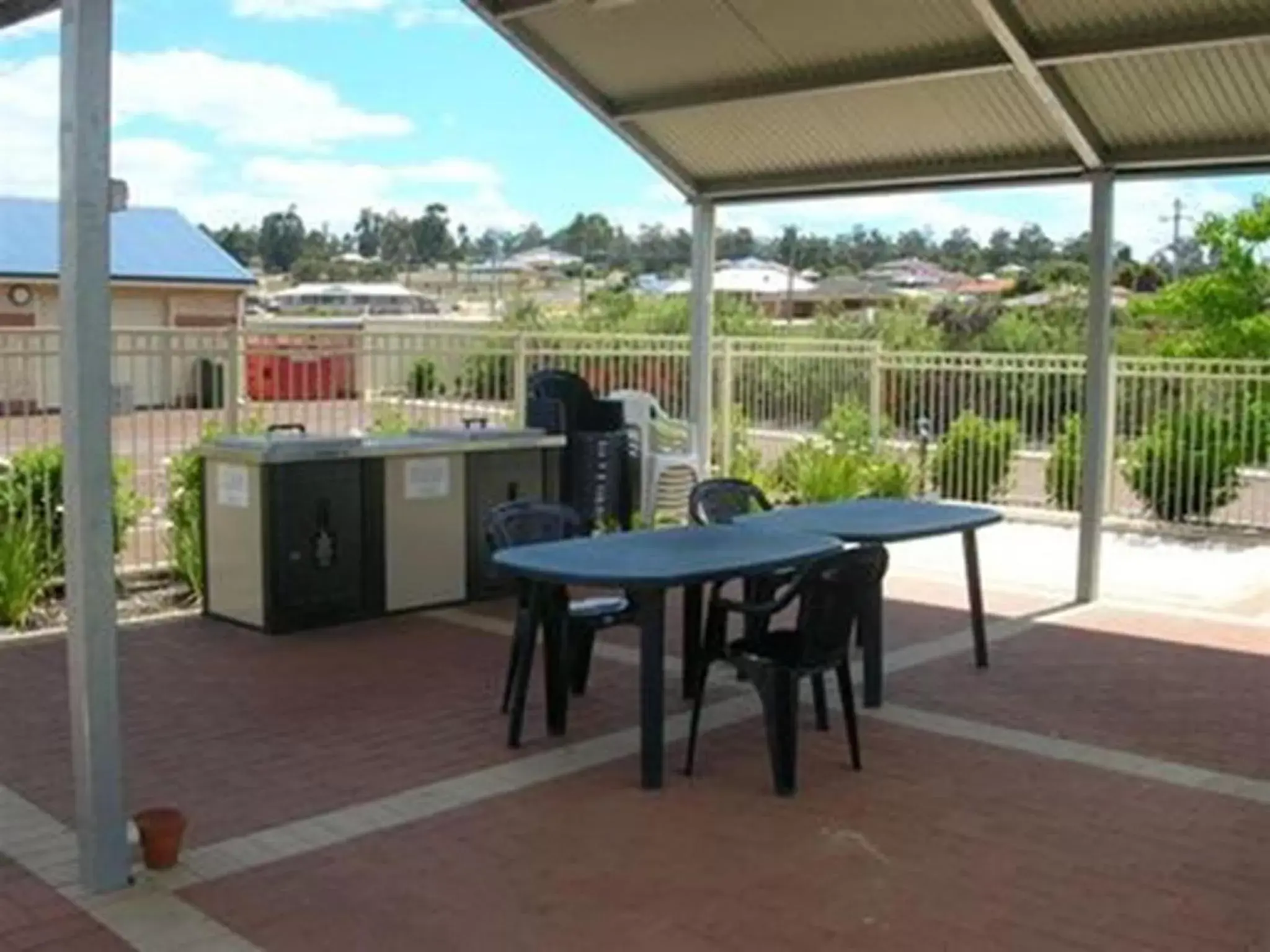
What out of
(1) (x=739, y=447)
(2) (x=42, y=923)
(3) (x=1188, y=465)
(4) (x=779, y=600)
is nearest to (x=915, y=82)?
(4) (x=779, y=600)

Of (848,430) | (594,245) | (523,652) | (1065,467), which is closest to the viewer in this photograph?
(523,652)

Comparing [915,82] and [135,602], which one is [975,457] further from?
[135,602]

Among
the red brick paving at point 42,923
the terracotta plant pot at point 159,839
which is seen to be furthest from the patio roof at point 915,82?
the red brick paving at point 42,923

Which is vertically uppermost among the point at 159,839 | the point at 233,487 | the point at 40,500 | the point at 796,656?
the point at 233,487

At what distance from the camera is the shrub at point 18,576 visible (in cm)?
→ 752

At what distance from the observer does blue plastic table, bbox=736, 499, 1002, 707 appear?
6.14 meters

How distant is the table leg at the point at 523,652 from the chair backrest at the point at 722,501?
5.08 ft

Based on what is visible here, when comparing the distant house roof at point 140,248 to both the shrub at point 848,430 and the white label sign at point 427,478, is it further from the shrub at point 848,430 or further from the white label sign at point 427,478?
the white label sign at point 427,478

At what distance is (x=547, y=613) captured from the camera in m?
5.62

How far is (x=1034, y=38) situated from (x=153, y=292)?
19335 mm

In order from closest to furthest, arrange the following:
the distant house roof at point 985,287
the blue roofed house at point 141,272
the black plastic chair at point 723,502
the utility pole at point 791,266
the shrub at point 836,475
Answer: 1. the black plastic chair at point 723,502
2. the shrub at point 836,475
3. the blue roofed house at point 141,272
4. the utility pole at point 791,266
5. the distant house roof at point 985,287

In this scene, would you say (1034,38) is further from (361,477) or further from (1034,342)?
(1034,342)

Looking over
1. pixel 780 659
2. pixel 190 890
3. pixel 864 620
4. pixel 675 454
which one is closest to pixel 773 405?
pixel 675 454

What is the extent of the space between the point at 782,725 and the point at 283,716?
7.20 feet
